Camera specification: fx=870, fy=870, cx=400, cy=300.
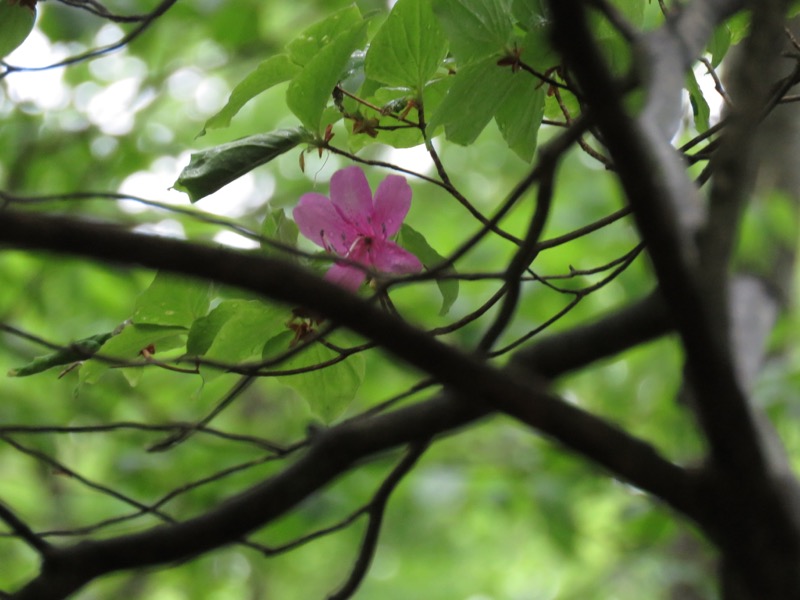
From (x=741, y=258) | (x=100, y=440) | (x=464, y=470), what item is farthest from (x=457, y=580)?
(x=741, y=258)

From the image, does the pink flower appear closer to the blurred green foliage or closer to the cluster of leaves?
the cluster of leaves

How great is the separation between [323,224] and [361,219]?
0.09ft

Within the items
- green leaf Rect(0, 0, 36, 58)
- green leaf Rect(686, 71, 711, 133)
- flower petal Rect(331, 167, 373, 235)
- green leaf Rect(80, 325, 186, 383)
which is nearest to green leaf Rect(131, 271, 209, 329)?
green leaf Rect(80, 325, 186, 383)

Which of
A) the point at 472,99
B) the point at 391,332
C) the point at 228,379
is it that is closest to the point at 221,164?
the point at 472,99

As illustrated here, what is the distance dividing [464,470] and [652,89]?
61.8 inches

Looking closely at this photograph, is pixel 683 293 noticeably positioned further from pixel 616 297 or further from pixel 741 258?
pixel 616 297

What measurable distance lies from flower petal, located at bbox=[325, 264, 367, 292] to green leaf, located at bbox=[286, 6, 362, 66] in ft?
0.50

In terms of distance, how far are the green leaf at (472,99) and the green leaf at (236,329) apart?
0.16m

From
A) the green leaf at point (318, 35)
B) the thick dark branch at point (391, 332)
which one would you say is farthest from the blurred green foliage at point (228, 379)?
the thick dark branch at point (391, 332)

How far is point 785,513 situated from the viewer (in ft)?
1.04

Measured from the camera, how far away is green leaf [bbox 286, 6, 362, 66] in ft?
1.99

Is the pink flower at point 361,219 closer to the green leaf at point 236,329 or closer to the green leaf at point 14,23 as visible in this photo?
the green leaf at point 236,329

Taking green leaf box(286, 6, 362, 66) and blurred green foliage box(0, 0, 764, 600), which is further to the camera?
blurred green foliage box(0, 0, 764, 600)

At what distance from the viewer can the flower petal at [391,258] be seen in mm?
586
